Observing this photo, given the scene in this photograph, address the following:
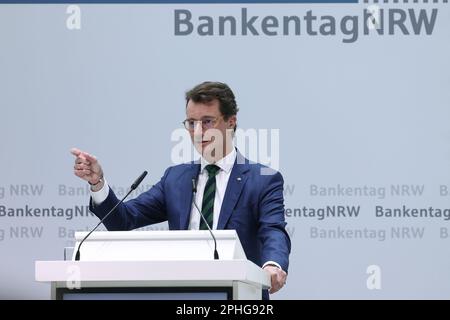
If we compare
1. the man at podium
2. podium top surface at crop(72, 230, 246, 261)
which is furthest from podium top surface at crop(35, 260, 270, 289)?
the man at podium

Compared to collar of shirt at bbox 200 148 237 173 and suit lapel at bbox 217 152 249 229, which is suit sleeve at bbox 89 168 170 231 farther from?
suit lapel at bbox 217 152 249 229

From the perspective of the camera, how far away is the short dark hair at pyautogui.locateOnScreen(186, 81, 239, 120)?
12.2 feet

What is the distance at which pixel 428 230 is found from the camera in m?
4.88

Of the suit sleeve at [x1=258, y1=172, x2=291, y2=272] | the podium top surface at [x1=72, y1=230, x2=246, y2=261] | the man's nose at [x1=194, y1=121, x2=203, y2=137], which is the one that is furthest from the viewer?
the man's nose at [x1=194, y1=121, x2=203, y2=137]

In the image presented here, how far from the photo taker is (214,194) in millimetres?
3629

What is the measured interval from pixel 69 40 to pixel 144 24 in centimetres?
44

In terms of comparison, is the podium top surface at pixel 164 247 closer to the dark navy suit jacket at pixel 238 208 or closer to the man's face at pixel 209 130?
the dark navy suit jacket at pixel 238 208

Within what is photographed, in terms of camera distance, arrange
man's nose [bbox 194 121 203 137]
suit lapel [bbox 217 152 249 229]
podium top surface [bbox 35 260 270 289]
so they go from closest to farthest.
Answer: podium top surface [bbox 35 260 270 289] → suit lapel [bbox 217 152 249 229] → man's nose [bbox 194 121 203 137]

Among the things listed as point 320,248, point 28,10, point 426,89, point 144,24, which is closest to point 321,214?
point 320,248

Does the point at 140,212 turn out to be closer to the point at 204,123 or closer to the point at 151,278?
the point at 204,123

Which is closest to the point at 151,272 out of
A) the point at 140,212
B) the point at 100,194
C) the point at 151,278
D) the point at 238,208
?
the point at 151,278
